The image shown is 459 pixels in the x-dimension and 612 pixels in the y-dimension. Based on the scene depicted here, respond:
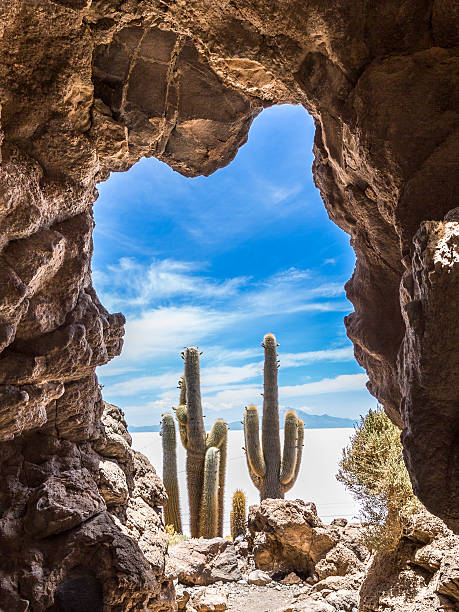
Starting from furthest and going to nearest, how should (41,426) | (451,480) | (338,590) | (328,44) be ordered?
(338,590) → (41,426) → (328,44) → (451,480)

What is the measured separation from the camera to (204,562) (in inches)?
371

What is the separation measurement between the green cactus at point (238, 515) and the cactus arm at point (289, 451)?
151cm

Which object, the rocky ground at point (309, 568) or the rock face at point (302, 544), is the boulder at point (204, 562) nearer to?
the rocky ground at point (309, 568)

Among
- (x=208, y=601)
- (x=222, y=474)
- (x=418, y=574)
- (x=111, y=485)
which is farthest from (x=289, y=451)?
(x=111, y=485)

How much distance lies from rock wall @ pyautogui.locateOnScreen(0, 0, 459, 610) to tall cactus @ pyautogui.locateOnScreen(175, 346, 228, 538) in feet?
25.5

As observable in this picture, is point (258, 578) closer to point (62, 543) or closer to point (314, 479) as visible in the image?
point (62, 543)

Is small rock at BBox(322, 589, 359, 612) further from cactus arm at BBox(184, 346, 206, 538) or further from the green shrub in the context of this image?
cactus arm at BBox(184, 346, 206, 538)

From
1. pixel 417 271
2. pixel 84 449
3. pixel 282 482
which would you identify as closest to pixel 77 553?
pixel 84 449

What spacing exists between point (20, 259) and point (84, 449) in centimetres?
315

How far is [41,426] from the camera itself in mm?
5145

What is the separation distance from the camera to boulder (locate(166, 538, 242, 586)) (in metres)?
8.95

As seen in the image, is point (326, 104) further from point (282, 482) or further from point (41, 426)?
point (282, 482)

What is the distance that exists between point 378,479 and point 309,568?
3.96 metres

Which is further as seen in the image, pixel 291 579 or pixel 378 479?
pixel 291 579
